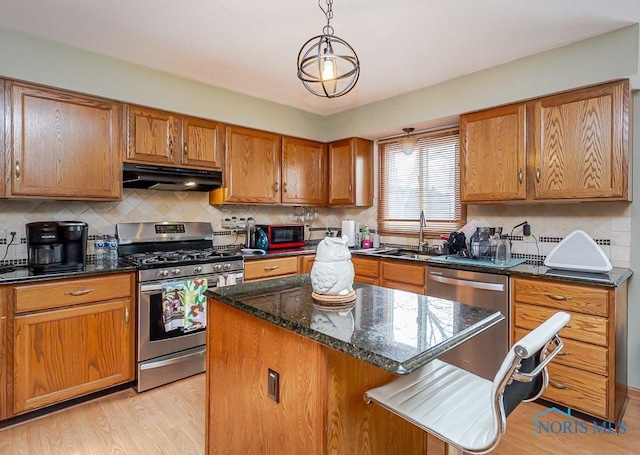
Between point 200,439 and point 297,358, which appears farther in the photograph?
point 200,439

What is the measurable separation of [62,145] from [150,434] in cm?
203

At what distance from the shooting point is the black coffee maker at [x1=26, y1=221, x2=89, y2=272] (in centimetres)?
240

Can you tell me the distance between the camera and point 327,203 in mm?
4277

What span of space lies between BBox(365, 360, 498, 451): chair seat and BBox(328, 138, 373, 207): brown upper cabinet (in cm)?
283

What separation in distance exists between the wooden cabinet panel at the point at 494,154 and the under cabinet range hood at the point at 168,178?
7.30 ft

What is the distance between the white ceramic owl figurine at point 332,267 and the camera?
1.44m

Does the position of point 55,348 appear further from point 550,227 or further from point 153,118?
point 550,227

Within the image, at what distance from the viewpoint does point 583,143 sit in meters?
2.42

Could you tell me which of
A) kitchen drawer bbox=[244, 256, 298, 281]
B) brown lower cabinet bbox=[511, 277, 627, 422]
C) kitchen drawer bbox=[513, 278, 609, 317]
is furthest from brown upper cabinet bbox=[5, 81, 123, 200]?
brown lower cabinet bbox=[511, 277, 627, 422]

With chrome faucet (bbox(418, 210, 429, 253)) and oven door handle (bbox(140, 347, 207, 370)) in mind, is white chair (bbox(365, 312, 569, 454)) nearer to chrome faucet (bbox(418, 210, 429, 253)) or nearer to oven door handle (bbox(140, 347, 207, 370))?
oven door handle (bbox(140, 347, 207, 370))

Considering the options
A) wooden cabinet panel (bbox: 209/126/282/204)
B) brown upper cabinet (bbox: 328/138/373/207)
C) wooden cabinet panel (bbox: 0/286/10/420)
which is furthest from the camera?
brown upper cabinet (bbox: 328/138/373/207)

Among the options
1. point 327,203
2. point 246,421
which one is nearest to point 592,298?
point 246,421

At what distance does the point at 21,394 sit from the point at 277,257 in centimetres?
203

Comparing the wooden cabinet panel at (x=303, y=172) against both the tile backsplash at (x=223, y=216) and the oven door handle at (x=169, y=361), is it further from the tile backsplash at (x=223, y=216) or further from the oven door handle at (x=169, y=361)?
the oven door handle at (x=169, y=361)
